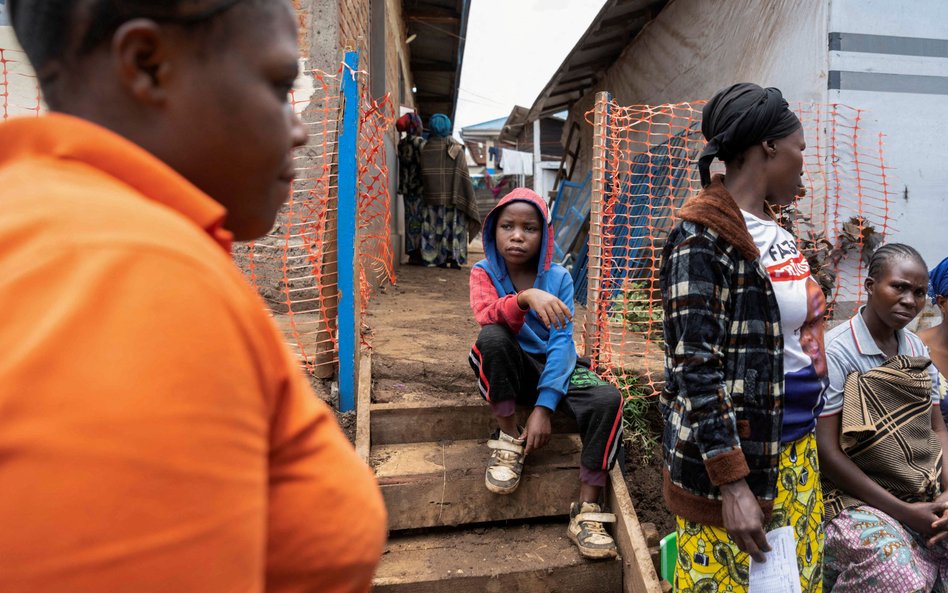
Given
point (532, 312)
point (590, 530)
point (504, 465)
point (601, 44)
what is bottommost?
point (590, 530)

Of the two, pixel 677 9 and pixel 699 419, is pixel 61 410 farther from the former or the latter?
pixel 677 9

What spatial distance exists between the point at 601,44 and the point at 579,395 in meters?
6.78

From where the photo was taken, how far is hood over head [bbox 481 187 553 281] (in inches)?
127

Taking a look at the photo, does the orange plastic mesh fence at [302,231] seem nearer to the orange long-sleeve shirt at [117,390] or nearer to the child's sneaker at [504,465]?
the child's sneaker at [504,465]

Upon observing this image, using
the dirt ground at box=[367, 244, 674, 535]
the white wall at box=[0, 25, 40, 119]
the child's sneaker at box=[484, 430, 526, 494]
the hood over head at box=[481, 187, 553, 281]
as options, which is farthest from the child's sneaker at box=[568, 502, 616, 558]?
the white wall at box=[0, 25, 40, 119]

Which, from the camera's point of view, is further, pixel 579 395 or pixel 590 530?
pixel 579 395

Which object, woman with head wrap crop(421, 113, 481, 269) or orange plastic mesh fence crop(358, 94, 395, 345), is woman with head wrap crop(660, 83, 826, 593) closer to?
orange plastic mesh fence crop(358, 94, 395, 345)

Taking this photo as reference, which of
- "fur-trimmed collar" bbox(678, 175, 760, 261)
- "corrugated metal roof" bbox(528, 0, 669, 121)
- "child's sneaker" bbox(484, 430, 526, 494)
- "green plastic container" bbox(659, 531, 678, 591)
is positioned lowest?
"green plastic container" bbox(659, 531, 678, 591)

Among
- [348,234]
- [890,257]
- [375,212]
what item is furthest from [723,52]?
[348,234]

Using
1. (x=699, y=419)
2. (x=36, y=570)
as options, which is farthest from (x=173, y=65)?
(x=699, y=419)

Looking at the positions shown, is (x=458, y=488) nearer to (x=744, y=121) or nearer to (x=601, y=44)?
(x=744, y=121)

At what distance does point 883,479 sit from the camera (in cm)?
252

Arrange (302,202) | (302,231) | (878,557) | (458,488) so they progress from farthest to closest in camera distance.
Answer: (302,231) < (302,202) < (458,488) < (878,557)

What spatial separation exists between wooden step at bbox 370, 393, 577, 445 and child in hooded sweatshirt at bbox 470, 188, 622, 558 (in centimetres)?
21
